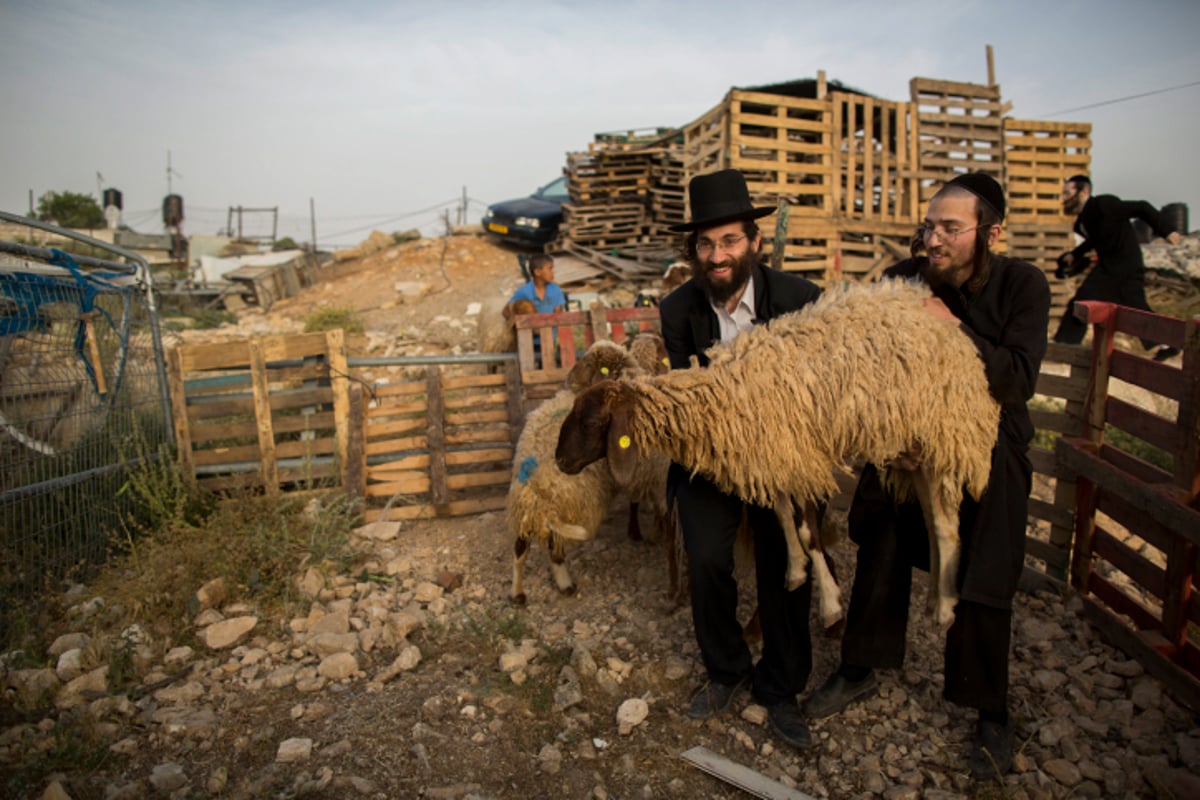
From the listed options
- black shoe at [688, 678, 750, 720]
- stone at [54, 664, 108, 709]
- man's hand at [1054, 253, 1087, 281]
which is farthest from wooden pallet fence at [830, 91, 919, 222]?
stone at [54, 664, 108, 709]

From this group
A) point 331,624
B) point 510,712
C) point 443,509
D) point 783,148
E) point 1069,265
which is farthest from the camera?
point 783,148

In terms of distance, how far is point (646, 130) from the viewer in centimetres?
2117

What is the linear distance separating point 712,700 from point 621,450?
4.77 feet

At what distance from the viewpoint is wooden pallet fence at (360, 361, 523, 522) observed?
6.16 meters

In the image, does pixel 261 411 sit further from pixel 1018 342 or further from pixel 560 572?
pixel 1018 342

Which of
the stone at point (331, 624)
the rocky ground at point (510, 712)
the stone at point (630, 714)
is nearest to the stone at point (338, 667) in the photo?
the rocky ground at point (510, 712)

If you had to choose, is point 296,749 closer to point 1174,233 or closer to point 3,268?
point 3,268

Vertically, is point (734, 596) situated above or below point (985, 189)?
below

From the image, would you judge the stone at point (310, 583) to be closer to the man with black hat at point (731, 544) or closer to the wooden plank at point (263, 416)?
the wooden plank at point (263, 416)

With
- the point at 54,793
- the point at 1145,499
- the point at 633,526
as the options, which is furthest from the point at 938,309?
the point at 54,793

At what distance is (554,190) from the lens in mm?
21844

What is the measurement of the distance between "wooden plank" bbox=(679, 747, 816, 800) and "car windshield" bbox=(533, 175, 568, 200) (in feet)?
65.4

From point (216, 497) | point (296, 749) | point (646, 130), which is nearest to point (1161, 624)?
point (296, 749)

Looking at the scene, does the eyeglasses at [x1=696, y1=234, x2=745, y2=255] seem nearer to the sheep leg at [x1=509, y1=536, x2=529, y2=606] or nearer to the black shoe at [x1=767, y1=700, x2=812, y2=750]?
the black shoe at [x1=767, y1=700, x2=812, y2=750]
